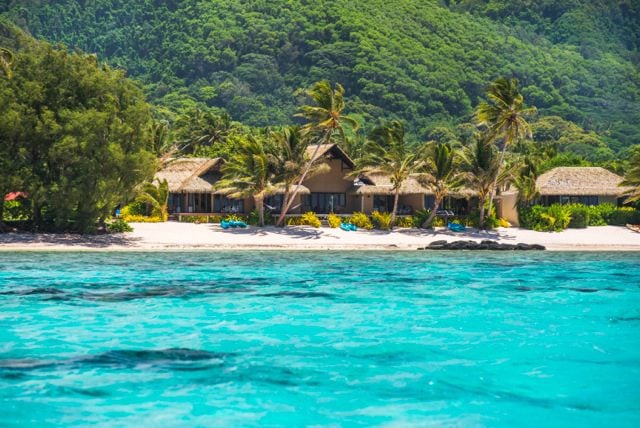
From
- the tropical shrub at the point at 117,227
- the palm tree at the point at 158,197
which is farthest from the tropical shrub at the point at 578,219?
the tropical shrub at the point at 117,227

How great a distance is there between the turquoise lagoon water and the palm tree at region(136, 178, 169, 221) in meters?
19.1

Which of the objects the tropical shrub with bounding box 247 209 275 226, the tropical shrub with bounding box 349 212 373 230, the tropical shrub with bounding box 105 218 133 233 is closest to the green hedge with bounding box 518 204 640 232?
the tropical shrub with bounding box 349 212 373 230

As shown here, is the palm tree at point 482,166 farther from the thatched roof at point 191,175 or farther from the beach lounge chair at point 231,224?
the thatched roof at point 191,175

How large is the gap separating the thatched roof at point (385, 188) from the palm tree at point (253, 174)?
813 centimetres

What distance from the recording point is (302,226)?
47000mm

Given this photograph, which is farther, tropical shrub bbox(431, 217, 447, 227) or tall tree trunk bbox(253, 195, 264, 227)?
tropical shrub bbox(431, 217, 447, 227)

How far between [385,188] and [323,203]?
15.2 ft

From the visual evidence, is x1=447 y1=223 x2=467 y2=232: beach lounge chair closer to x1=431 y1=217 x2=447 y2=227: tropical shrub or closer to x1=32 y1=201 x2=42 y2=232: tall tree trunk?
x1=431 y1=217 x2=447 y2=227: tropical shrub

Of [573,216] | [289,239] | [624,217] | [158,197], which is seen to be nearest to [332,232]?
[289,239]

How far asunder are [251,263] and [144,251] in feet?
24.7

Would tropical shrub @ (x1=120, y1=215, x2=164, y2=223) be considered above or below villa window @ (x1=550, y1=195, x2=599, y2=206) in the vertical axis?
below

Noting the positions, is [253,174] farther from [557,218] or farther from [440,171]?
[557,218]

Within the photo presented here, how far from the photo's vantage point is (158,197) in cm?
4872

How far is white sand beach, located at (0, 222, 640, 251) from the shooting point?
3862cm
